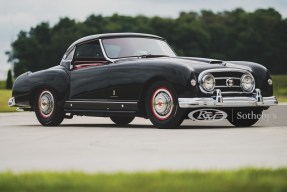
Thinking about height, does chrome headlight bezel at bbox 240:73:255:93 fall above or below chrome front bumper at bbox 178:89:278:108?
above

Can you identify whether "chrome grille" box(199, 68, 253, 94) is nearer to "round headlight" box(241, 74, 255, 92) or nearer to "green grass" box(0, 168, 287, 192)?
"round headlight" box(241, 74, 255, 92)

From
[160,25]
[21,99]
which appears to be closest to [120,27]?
[160,25]

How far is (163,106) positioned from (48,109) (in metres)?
3.00

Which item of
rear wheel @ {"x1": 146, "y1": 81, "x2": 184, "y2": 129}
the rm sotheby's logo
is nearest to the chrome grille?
the rm sotheby's logo

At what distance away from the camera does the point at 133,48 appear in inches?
502

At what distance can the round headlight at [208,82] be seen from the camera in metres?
11.2

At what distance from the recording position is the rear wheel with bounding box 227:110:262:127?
40.3ft

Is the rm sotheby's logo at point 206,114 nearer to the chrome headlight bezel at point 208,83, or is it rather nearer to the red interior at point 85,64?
the chrome headlight bezel at point 208,83

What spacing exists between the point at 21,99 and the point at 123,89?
2.87 metres

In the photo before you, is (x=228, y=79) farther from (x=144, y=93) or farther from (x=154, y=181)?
(x=154, y=181)

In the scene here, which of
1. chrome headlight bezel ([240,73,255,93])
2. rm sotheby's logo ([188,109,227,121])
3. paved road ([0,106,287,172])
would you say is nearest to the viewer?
paved road ([0,106,287,172])

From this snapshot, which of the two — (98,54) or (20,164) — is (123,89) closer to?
(98,54)

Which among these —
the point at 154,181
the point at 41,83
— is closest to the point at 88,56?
the point at 41,83

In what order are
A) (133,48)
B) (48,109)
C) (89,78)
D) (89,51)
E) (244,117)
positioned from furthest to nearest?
(48,109) < (89,51) < (133,48) < (89,78) < (244,117)
